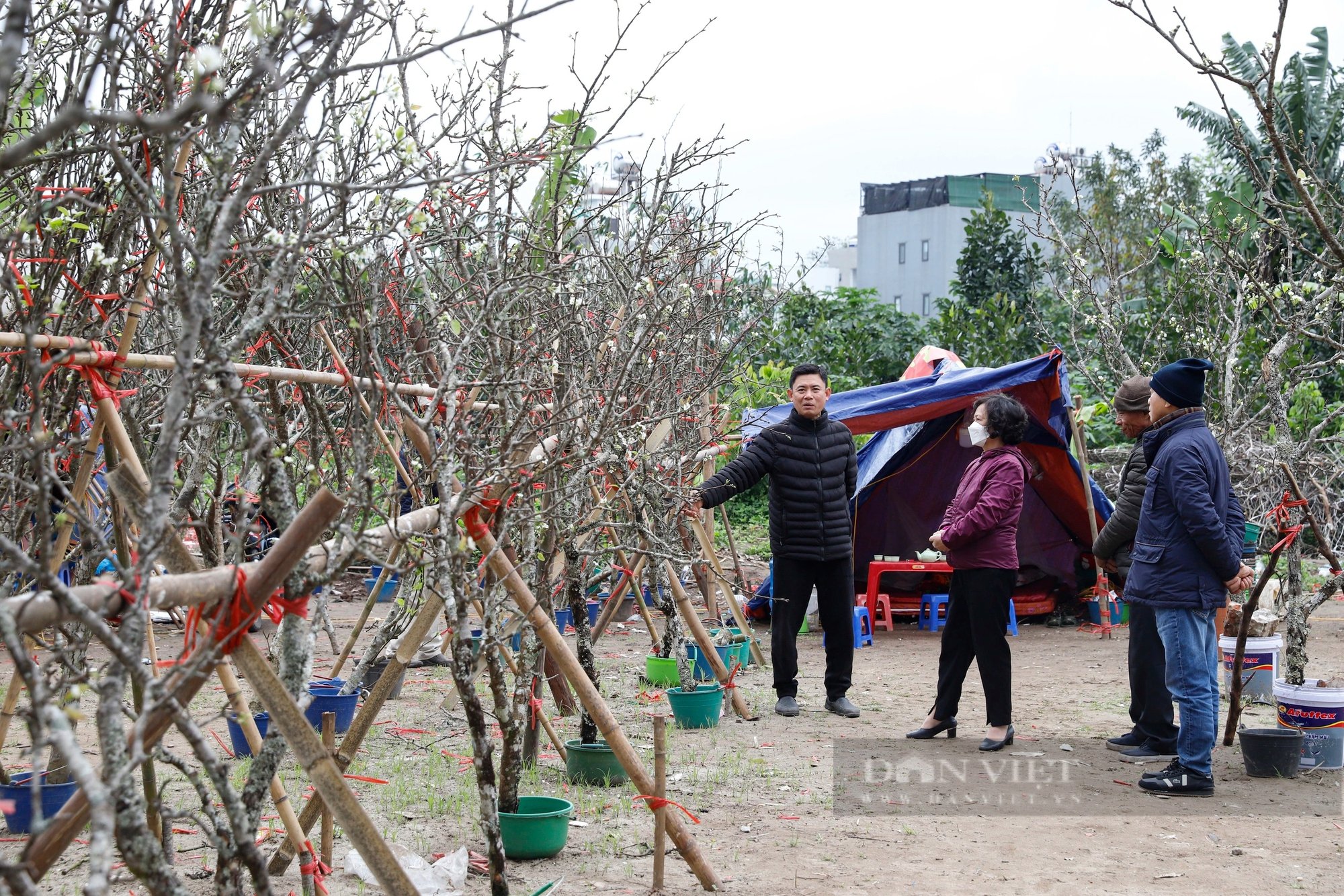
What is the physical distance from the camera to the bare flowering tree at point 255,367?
1770 mm

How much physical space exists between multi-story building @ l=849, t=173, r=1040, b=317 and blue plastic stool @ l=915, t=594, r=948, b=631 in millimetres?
27819

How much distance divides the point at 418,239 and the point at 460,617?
1.49m

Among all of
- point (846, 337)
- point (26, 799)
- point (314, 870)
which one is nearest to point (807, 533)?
point (314, 870)

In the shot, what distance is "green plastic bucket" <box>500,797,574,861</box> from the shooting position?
154 inches

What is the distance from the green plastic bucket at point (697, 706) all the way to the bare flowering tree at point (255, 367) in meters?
0.79

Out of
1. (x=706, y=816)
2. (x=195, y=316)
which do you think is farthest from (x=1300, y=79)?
(x=195, y=316)

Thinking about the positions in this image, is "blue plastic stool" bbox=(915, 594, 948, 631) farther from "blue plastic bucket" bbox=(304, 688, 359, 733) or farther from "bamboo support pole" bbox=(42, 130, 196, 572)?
"bamboo support pole" bbox=(42, 130, 196, 572)

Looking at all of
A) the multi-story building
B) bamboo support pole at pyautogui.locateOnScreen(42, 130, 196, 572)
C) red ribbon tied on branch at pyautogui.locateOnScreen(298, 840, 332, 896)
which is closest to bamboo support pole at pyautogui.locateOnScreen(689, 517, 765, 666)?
red ribbon tied on branch at pyautogui.locateOnScreen(298, 840, 332, 896)

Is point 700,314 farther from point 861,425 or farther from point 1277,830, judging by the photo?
point 1277,830

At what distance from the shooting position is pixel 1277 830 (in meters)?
4.40

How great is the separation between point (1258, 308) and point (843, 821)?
14.6 ft

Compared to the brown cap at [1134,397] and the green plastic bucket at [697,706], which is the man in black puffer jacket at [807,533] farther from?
the brown cap at [1134,397]

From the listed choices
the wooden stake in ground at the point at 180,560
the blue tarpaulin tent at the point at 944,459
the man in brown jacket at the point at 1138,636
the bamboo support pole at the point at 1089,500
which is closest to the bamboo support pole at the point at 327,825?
the wooden stake in ground at the point at 180,560

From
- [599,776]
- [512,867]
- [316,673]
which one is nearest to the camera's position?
[512,867]
